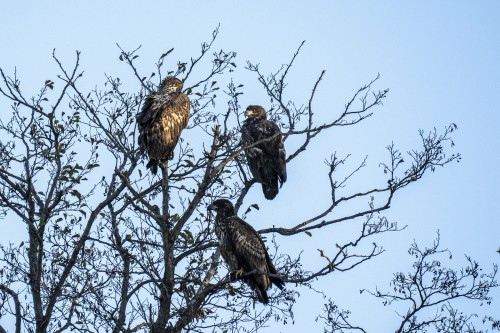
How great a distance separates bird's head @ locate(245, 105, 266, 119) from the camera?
14.6m

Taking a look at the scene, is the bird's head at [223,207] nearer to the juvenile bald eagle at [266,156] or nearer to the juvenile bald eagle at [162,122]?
the juvenile bald eagle at [162,122]

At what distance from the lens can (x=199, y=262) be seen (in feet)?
35.0

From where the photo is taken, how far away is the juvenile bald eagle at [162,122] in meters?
12.7

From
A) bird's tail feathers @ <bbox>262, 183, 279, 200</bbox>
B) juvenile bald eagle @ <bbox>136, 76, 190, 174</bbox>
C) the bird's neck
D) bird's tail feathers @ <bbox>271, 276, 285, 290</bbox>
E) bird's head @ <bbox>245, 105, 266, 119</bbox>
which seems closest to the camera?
bird's tail feathers @ <bbox>271, 276, 285, 290</bbox>

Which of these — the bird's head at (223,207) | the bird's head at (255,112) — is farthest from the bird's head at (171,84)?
the bird's head at (223,207)

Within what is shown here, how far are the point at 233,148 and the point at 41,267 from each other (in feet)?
11.5

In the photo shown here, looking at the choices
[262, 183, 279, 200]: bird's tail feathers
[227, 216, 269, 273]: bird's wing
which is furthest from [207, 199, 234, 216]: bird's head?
[262, 183, 279, 200]: bird's tail feathers

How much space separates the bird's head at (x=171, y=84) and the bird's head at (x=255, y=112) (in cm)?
136

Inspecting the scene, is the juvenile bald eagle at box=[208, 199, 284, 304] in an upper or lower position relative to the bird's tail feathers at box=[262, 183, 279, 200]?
lower

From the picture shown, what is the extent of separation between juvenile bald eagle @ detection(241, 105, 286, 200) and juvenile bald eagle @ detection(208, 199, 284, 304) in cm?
164

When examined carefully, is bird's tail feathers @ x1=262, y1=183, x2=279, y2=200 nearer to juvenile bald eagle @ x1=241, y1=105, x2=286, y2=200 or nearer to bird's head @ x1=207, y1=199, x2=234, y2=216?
juvenile bald eagle @ x1=241, y1=105, x2=286, y2=200

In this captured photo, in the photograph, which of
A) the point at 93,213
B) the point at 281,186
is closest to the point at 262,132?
the point at 281,186

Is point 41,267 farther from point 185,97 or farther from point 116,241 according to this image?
point 185,97

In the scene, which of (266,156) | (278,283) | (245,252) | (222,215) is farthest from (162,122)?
(278,283)
